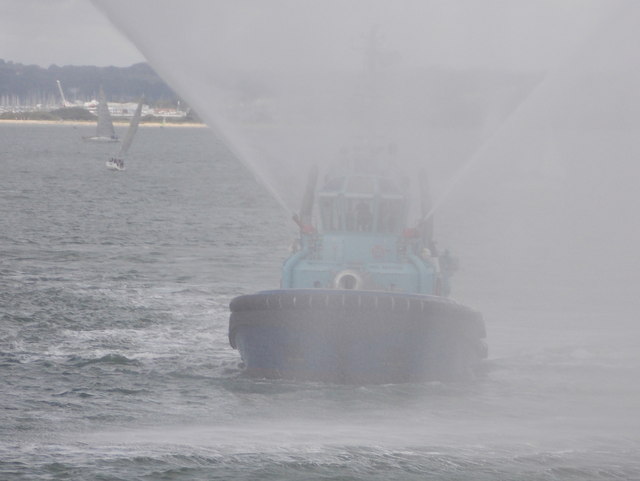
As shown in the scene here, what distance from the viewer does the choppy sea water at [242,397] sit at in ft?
55.5

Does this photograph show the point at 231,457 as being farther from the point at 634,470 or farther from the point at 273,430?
the point at 634,470

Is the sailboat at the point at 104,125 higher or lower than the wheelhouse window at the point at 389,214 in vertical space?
higher

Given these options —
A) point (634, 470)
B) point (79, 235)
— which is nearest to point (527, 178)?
point (79, 235)

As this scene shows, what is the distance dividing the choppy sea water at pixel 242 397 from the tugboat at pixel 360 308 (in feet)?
1.49

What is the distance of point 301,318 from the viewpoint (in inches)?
829

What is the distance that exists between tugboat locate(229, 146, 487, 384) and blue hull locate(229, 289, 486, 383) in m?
0.02

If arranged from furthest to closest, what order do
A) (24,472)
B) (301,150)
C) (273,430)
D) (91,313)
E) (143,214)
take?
1. (143,214)
2. (301,150)
3. (91,313)
4. (273,430)
5. (24,472)

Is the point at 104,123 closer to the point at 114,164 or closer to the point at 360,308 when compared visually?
the point at 114,164

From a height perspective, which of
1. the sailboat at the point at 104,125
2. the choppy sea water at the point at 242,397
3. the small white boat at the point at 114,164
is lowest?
the choppy sea water at the point at 242,397

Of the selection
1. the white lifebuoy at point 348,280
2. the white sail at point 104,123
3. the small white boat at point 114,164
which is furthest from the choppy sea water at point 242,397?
the white sail at point 104,123

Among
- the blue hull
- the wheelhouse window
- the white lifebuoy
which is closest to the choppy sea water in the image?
the blue hull

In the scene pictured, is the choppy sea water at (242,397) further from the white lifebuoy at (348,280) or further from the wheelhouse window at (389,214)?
the wheelhouse window at (389,214)

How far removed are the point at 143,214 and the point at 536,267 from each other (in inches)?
1063

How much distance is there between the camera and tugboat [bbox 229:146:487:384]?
2095cm
